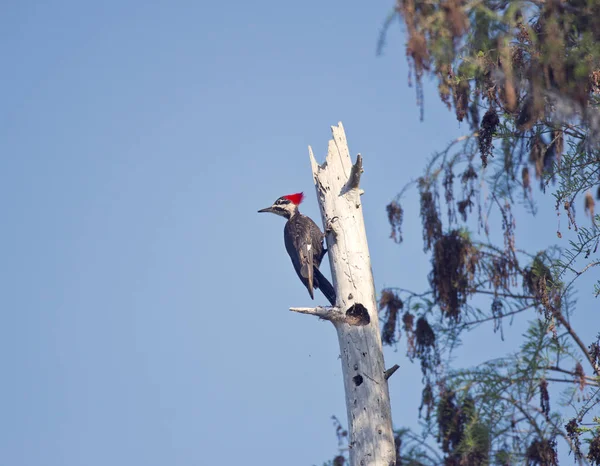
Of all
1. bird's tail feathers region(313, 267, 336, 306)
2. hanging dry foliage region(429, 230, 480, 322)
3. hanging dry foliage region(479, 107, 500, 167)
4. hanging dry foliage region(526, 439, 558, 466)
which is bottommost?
hanging dry foliage region(526, 439, 558, 466)

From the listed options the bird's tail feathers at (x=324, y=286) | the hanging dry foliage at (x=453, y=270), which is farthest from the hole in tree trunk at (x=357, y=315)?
the bird's tail feathers at (x=324, y=286)

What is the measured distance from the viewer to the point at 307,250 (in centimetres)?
688

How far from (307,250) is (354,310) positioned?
65.2 inches

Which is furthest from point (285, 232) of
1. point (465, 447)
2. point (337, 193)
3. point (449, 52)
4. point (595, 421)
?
point (449, 52)

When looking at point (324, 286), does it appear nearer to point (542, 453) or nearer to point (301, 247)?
point (301, 247)

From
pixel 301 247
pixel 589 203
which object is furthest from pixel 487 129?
pixel 301 247

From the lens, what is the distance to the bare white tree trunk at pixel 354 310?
4.87 m

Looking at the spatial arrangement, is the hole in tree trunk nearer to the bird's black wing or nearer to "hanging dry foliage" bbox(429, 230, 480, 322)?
"hanging dry foliage" bbox(429, 230, 480, 322)

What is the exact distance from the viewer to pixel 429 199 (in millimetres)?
6039

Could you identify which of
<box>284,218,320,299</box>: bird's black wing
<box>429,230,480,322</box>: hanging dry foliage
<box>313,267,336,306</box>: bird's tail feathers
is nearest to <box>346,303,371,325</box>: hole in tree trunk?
<box>429,230,480,322</box>: hanging dry foliage

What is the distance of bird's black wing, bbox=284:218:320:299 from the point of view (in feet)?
22.1

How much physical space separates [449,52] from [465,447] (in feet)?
9.61

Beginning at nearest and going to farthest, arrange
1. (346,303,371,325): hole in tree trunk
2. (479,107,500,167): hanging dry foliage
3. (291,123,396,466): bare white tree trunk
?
(479,107,500,167): hanging dry foliage < (291,123,396,466): bare white tree trunk < (346,303,371,325): hole in tree trunk

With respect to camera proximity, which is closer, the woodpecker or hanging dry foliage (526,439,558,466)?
hanging dry foliage (526,439,558,466)
